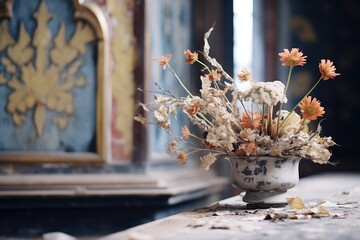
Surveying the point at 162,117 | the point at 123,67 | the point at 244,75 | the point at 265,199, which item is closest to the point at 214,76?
the point at 244,75

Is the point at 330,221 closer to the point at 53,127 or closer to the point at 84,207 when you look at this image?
the point at 84,207

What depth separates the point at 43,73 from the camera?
3.25 metres

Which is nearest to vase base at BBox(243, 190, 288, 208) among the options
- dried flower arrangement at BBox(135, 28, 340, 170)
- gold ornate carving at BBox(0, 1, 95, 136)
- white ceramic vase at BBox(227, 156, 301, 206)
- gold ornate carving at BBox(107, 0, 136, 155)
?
white ceramic vase at BBox(227, 156, 301, 206)

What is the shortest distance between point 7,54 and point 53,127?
44 centimetres

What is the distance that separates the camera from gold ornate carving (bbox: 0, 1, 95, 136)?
10.7ft


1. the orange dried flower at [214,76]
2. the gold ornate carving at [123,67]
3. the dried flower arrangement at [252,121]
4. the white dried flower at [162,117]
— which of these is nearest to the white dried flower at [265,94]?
the dried flower arrangement at [252,121]

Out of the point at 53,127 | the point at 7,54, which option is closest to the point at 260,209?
the point at 53,127

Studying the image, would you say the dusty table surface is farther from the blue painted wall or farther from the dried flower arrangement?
the blue painted wall

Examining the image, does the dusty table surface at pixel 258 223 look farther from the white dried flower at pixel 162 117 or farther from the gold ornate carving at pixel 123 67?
the gold ornate carving at pixel 123 67

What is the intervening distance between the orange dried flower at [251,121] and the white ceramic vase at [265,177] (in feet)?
0.34

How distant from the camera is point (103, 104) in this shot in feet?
10.6

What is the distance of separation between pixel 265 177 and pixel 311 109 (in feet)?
0.92

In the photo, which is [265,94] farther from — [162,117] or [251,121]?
[162,117]

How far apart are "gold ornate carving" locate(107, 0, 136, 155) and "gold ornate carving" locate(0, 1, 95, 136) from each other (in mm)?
148
